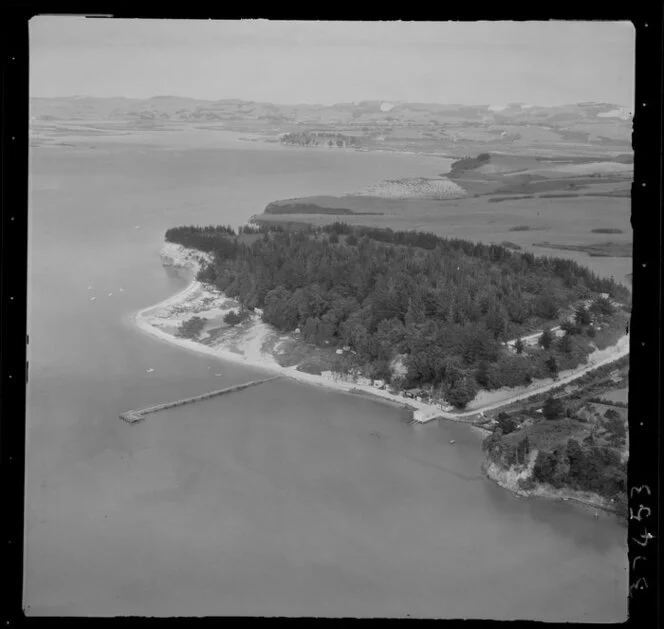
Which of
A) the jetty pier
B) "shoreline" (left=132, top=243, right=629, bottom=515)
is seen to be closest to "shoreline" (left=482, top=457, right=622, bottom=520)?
"shoreline" (left=132, top=243, right=629, bottom=515)

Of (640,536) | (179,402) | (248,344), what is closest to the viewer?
(640,536)

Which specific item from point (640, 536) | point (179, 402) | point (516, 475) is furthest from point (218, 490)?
point (640, 536)

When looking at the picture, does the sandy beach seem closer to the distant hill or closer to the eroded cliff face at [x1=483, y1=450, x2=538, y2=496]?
the eroded cliff face at [x1=483, y1=450, x2=538, y2=496]

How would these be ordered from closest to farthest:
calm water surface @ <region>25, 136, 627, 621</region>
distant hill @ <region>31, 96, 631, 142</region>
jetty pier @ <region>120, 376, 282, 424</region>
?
calm water surface @ <region>25, 136, 627, 621</region>, jetty pier @ <region>120, 376, 282, 424</region>, distant hill @ <region>31, 96, 631, 142</region>

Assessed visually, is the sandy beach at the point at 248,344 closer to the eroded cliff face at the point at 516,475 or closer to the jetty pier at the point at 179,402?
the jetty pier at the point at 179,402

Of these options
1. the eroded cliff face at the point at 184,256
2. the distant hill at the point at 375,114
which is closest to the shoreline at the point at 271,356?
the eroded cliff face at the point at 184,256

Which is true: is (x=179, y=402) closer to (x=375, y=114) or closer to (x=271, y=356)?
(x=271, y=356)
